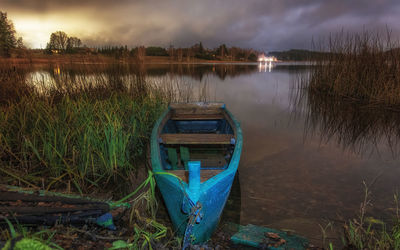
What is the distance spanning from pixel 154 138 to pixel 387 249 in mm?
3253

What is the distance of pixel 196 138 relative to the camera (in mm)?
4266

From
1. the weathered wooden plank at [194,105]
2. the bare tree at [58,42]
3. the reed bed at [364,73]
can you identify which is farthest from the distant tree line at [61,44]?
the reed bed at [364,73]

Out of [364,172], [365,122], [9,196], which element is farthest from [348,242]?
[365,122]

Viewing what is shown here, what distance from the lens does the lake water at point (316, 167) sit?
359cm

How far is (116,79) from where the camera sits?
27.6 feet

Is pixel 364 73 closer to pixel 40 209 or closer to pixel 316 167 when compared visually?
pixel 316 167

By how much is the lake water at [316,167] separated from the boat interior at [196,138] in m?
0.71

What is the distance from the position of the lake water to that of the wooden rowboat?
0.87 metres

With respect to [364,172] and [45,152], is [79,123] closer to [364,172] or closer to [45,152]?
[45,152]

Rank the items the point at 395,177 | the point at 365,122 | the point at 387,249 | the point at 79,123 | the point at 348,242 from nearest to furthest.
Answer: the point at 387,249, the point at 348,242, the point at 79,123, the point at 395,177, the point at 365,122

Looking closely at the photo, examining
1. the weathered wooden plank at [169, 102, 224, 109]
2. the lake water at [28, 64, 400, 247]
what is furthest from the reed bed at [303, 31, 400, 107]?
the weathered wooden plank at [169, 102, 224, 109]

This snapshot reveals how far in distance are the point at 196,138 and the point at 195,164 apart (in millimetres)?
2009

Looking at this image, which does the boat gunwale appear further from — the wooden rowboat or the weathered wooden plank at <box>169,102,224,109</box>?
the weathered wooden plank at <box>169,102,224,109</box>

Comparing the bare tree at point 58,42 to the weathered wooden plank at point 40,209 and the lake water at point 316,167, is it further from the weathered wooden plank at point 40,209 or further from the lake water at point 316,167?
the weathered wooden plank at point 40,209
